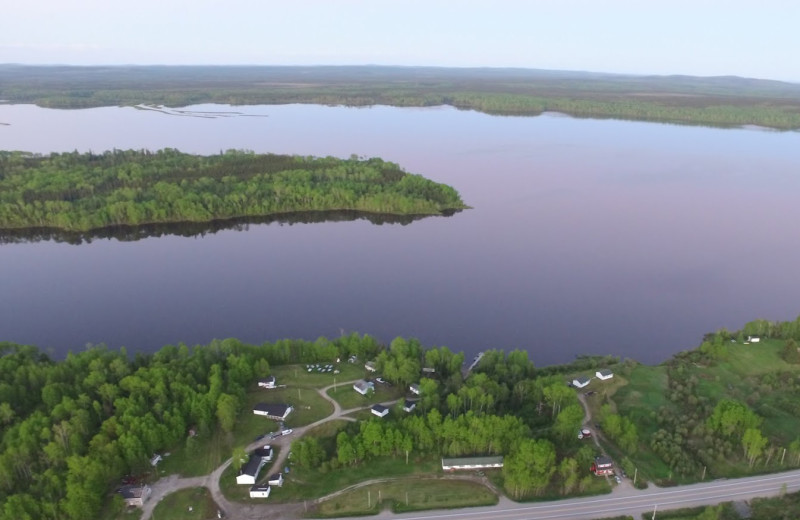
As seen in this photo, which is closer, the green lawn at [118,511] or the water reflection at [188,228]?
the green lawn at [118,511]

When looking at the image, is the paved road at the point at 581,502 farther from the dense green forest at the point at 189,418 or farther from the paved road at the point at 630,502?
the dense green forest at the point at 189,418

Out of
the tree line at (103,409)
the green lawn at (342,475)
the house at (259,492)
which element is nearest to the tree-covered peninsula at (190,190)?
the tree line at (103,409)

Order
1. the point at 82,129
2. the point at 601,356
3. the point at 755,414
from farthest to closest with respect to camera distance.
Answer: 1. the point at 82,129
2. the point at 601,356
3. the point at 755,414

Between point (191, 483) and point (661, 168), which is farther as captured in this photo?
point (661, 168)

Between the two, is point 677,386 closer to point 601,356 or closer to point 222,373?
point 601,356

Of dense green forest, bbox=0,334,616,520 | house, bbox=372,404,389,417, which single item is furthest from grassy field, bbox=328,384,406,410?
house, bbox=372,404,389,417

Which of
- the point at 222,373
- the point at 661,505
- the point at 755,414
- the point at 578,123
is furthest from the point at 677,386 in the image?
the point at 578,123

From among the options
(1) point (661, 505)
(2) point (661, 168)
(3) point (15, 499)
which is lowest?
(1) point (661, 505)
